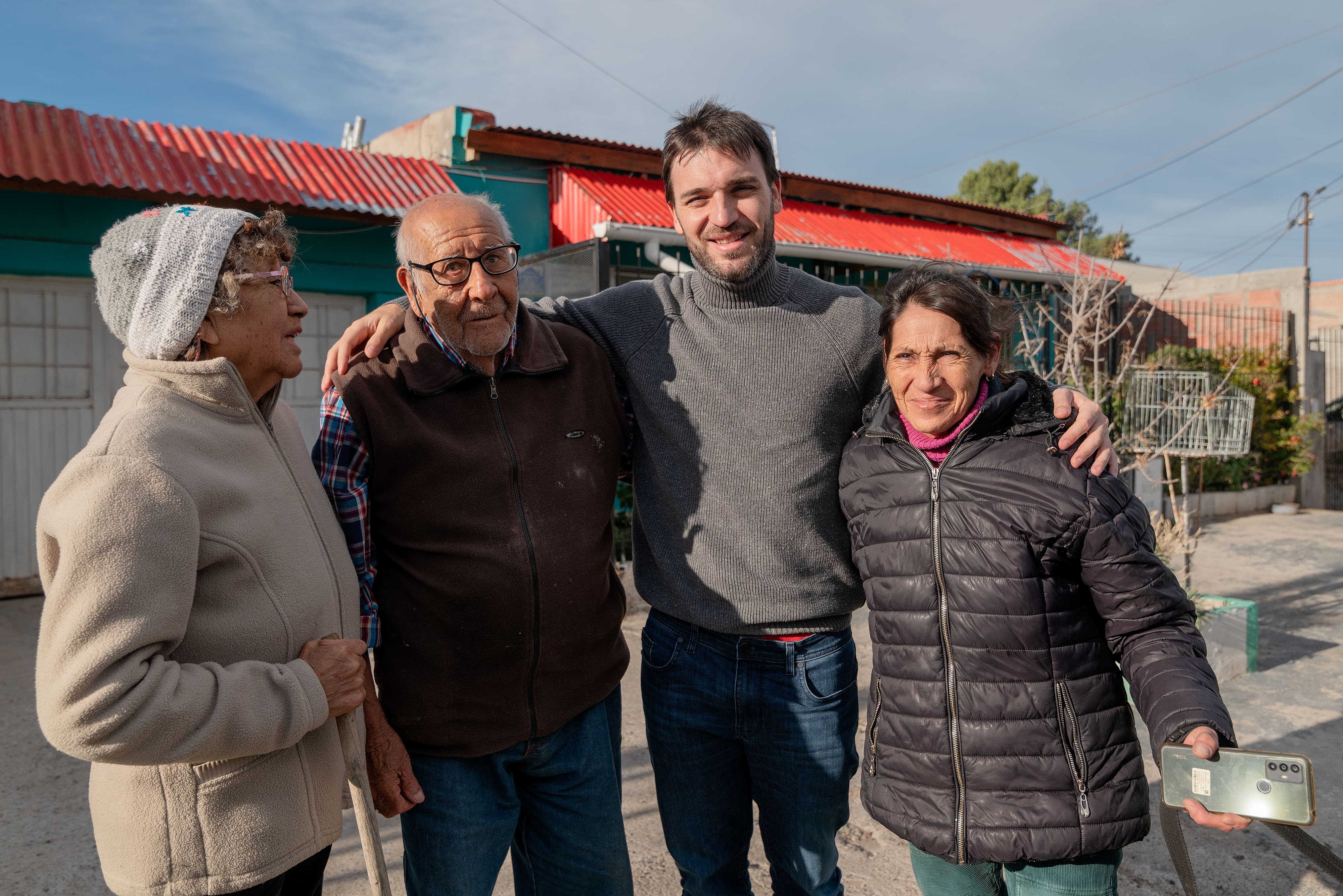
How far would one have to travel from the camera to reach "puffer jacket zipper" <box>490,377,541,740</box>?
1980 mm

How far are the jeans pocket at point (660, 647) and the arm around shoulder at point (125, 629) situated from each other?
3.45 feet

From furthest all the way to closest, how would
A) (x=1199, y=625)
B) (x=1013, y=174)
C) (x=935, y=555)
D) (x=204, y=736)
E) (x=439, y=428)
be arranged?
(x=1013, y=174), (x=1199, y=625), (x=439, y=428), (x=935, y=555), (x=204, y=736)

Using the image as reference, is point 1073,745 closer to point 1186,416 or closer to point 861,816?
point 861,816

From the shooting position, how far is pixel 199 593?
148 centimetres

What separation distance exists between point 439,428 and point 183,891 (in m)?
0.97

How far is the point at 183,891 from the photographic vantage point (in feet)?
4.83

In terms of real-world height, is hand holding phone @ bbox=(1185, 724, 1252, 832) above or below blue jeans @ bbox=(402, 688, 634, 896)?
above

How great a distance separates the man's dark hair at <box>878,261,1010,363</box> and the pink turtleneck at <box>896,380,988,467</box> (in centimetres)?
12

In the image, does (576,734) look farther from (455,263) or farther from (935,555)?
(455,263)

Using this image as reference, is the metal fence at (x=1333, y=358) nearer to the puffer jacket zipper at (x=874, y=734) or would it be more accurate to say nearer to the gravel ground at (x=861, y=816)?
the gravel ground at (x=861, y=816)

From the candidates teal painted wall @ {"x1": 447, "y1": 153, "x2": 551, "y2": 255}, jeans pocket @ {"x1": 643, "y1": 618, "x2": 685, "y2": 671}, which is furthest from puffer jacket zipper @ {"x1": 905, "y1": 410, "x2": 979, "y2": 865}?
teal painted wall @ {"x1": 447, "y1": 153, "x2": 551, "y2": 255}

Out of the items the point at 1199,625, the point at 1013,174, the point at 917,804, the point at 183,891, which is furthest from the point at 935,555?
the point at 1013,174

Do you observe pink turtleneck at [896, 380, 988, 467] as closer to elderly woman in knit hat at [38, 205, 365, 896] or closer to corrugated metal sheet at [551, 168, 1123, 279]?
elderly woman in knit hat at [38, 205, 365, 896]

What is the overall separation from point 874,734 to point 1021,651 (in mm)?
374
